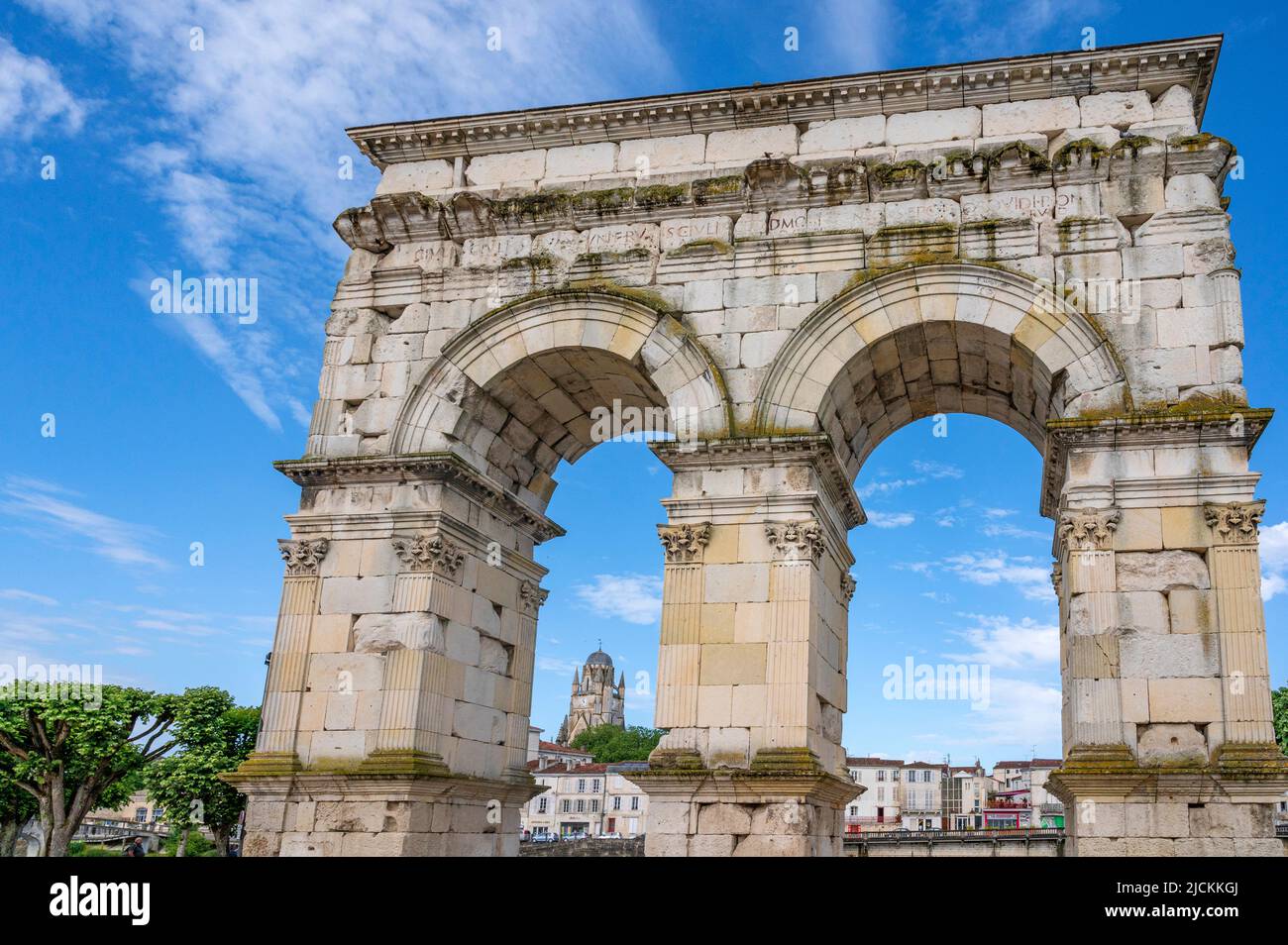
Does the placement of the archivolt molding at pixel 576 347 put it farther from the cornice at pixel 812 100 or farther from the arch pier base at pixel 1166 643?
the arch pier base at pixel 1166 643

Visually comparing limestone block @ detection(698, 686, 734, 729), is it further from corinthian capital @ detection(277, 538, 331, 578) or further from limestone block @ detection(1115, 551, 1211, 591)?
corinthian capital @ detection(277, 538, 331, 578)

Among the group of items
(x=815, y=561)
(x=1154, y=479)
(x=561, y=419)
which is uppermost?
(x=561, y=419)

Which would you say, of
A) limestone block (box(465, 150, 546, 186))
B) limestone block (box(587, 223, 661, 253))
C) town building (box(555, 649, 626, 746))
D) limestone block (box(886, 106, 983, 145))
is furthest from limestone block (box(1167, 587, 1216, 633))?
town building (box(555, 649, 626, 746))

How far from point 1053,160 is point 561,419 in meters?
8.32

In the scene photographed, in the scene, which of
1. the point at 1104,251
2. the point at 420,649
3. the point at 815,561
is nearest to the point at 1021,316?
the point at 1104,251

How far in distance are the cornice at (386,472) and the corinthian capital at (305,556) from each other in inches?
34.3

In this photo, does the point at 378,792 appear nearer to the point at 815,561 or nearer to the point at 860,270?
the point at 815,561

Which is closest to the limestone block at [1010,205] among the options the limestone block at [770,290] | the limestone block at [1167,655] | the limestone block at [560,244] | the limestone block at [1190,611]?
the limestone block at [770,290]

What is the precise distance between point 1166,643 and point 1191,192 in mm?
6009

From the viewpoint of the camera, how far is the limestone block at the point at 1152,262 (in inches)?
568

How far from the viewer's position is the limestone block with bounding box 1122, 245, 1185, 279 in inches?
568

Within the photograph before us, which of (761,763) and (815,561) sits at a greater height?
(815,561)

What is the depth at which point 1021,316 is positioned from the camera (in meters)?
14.6
